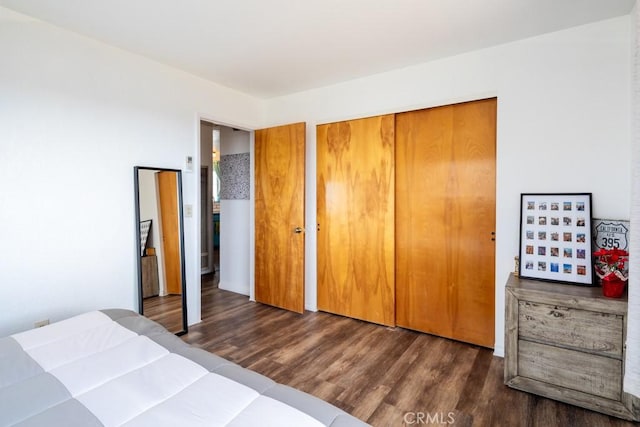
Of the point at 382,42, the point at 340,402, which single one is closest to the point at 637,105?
the point at 382,42

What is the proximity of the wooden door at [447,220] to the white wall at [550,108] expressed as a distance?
15 centimetres

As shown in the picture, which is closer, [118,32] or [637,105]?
[637,105]

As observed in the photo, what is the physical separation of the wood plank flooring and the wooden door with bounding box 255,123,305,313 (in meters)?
0.33

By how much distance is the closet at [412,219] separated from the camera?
2.78 meters

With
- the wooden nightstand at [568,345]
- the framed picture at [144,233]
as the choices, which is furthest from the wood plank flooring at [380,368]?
the framed picture at [144,233]

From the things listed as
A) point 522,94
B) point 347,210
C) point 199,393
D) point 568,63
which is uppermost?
point 568,63

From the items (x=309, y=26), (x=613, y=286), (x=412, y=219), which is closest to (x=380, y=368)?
(x=412, y=219)

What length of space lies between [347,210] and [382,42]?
1.61m

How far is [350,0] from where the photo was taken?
1993 millimetres

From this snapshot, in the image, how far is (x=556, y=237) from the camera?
7.48 ft

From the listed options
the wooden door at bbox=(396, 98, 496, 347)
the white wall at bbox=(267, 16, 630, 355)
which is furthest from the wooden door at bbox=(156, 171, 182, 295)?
the white wall at bbox=(267, 16, 630, 355)

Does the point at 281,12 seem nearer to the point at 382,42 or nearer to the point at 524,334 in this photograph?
the point at 382,42

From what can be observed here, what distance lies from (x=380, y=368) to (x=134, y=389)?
5.84 feet

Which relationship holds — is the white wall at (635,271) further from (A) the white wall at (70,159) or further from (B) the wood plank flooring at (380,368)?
(A) the white wall at (70,159)
